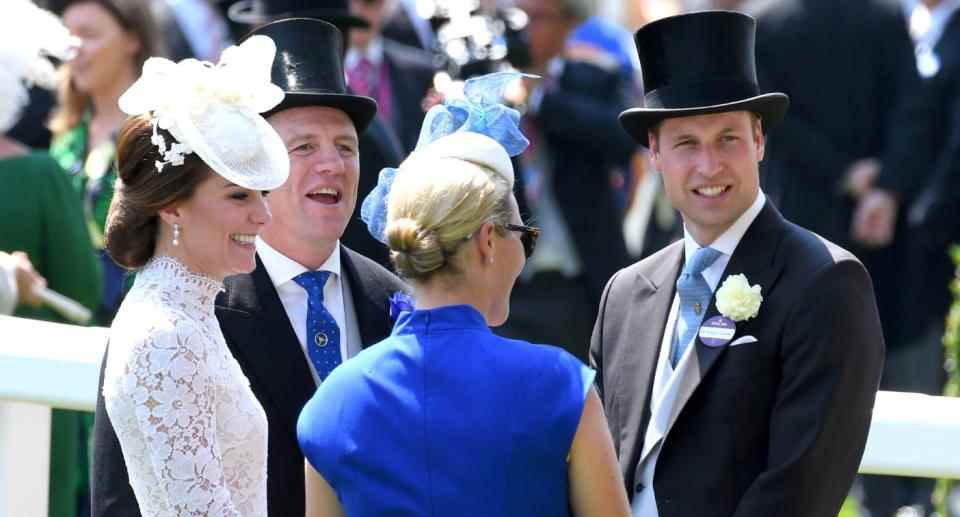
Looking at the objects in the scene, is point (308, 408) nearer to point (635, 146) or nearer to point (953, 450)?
point (953, 450)

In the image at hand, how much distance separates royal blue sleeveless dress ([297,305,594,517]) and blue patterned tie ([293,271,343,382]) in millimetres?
1016

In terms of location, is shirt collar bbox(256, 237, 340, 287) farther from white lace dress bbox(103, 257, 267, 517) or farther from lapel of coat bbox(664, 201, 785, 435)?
lapel of coat bbox(664, 201, 785, 435)

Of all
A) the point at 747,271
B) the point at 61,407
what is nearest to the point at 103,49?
the point at 61,407

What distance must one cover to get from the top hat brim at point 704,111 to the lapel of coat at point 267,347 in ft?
3.32

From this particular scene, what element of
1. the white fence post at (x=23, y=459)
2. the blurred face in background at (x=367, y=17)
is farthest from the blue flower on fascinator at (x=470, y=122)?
the blurred face in background at (x=367, y=17)

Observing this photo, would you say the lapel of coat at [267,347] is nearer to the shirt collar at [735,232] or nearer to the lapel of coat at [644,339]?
the lapel of coat at [644,339]

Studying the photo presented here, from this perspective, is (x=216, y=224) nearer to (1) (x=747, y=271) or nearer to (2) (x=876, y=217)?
(1) (x=747, y=271)

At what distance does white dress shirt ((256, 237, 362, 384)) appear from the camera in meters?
4.70

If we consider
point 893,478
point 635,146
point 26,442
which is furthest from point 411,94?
point 26,442

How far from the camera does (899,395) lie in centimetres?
502

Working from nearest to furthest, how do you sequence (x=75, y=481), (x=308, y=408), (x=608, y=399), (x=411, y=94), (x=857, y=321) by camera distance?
(x=308, y=408)
(x=857, y=321)
(x=608, y=399)
(x=75, y=481)
(x=411, y=94)

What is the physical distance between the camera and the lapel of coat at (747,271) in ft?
14.6

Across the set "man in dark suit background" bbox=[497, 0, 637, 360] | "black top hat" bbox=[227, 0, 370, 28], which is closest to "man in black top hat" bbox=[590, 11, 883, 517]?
"black top hat" bbox=[227, 0, 370, 28]

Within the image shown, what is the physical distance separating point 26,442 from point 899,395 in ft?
7.77
